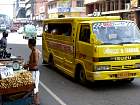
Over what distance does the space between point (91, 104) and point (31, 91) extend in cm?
175

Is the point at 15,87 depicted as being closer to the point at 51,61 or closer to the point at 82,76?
the point at 82,76

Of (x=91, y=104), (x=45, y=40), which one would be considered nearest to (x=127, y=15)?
(x=45, y=40)

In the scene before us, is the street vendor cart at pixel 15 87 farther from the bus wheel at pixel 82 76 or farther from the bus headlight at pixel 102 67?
the bus wheel at pixel 82 76

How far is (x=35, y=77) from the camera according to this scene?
9.78 meters

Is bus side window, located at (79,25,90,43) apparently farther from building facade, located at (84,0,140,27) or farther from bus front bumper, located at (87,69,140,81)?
building facade, located at (84,0,140,27)

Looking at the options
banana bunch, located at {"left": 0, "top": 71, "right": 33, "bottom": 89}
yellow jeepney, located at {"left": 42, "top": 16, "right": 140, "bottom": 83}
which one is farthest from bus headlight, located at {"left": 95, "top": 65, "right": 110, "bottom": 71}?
banana bunch, located at {"left": 0, "top": 71, "right": 33, "bottom": 89}

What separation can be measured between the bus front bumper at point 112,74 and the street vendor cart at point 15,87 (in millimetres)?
3112

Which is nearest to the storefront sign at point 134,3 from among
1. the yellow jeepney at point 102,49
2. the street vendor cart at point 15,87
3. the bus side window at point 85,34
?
the yellow jeepney at point 102,49

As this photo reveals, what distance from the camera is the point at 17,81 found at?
29.5 ft

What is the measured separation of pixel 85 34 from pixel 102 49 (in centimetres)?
123

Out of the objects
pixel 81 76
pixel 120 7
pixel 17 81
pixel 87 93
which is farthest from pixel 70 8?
pixel 17 81

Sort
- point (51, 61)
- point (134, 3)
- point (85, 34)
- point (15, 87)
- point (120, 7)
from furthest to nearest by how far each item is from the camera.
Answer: point (120, 7) < point (134, 3) < point (51, 61) < point (85, 34) < point (15, 87)

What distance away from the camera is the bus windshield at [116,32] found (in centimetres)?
1257

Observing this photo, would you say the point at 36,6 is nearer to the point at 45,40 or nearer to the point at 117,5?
the point at 117,5
